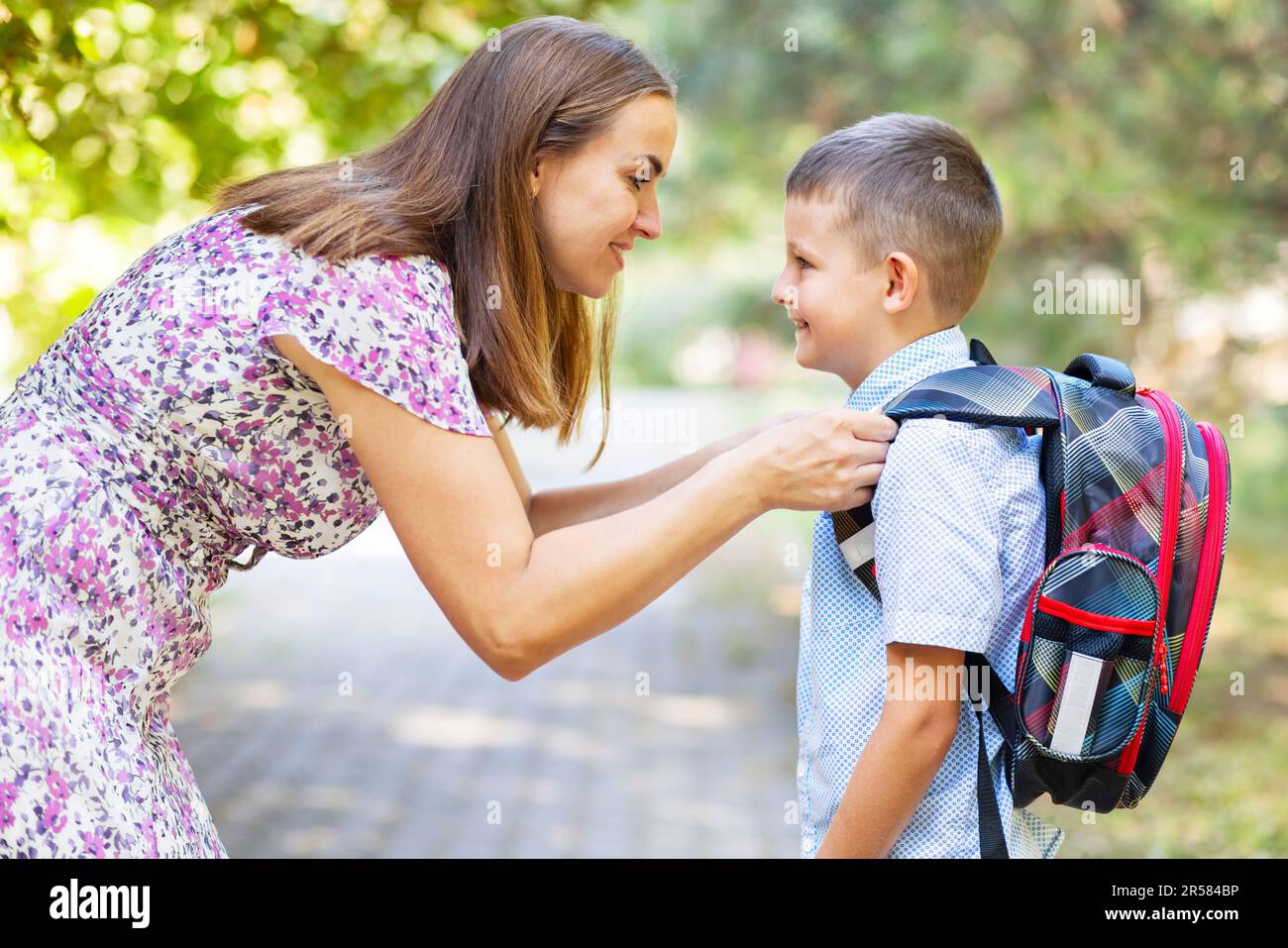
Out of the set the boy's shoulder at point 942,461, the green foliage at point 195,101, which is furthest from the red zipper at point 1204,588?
the green foliage at point 195,101

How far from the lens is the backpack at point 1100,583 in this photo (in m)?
1.71

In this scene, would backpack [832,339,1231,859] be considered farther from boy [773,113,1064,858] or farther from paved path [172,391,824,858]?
paved path [172,391,824,858]

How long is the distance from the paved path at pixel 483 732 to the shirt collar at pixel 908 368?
55.4 inches

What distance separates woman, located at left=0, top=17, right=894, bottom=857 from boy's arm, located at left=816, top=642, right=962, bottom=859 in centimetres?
24

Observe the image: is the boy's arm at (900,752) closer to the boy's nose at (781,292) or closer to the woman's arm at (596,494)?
the boy's nose at (781,292)

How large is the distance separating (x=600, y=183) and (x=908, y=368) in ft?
1.80

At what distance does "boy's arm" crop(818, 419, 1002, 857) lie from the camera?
5.58 ft

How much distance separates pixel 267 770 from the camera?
6297 millimetres

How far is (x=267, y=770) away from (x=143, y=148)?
10.4 ft

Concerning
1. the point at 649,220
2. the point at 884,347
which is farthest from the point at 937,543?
the point at 649,220

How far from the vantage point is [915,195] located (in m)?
2.03

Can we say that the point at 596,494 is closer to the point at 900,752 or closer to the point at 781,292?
the point at 781,292
